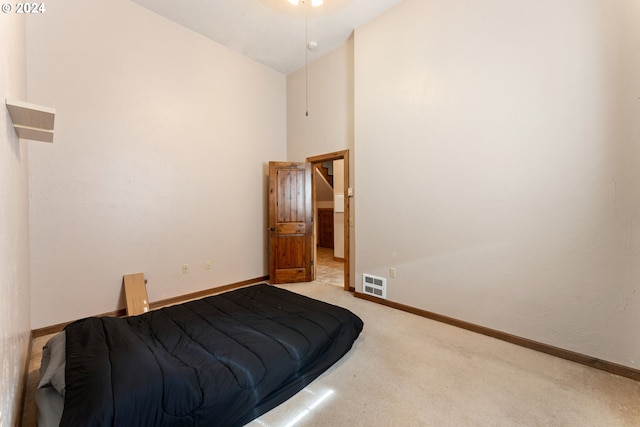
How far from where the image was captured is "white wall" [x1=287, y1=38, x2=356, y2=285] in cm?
403

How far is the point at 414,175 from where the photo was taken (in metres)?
3.15

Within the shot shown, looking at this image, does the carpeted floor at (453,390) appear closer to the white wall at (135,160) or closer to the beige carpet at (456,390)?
the beige carpet at (456,390)

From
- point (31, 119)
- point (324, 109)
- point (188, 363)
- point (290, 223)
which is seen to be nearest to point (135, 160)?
point (31, 119)

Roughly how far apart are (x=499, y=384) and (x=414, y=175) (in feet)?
7.05

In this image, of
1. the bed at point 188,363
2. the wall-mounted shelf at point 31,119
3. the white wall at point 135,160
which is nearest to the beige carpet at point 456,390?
the bed at point 188,363

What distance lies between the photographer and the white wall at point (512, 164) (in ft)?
6.59

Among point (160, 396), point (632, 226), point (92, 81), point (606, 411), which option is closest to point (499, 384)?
point (606, 411)

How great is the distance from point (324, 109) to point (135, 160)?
113 inches

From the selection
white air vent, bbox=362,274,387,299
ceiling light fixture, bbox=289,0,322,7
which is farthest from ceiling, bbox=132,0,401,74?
white air vent, bbox=362,274,387,299

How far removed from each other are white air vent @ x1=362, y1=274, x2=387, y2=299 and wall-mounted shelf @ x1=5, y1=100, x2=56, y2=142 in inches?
133

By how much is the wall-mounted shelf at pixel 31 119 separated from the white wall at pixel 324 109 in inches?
124

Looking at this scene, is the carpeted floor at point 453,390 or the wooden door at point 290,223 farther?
the wooden door at point 290,223

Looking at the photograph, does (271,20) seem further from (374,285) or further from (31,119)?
(374,285)

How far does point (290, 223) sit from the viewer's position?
4477 millimetres
